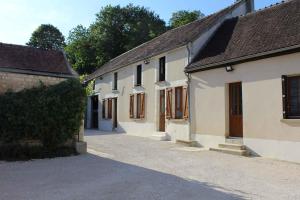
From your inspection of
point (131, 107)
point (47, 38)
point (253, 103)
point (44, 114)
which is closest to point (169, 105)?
point (131, 107)

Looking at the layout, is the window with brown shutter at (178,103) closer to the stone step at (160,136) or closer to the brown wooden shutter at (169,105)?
the brown wooden shutter at (169,105)

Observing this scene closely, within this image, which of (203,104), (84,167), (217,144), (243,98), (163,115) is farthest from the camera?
(163,115)

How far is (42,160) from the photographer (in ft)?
34.5

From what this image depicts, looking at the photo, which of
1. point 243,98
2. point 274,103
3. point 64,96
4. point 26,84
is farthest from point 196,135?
point 26,84

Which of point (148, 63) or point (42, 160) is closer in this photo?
point (42, 160)

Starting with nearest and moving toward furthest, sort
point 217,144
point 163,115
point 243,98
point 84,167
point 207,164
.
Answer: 1. point 84,167
2. point 207,164
3. point 243,98
4. point 217,144
5. point 163,115

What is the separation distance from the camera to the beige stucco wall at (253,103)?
10984 millimetres

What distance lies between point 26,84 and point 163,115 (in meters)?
8.46

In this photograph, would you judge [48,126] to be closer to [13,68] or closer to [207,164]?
[13,68]

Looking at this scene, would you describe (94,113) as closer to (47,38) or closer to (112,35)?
(112,35)

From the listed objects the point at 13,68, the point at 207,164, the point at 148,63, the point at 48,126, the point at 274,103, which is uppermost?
the point at 148,63

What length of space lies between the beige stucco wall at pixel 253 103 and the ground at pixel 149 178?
3.23 feet

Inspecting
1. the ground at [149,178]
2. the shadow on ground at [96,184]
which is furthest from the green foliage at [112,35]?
the shadow on ground at [96,184]

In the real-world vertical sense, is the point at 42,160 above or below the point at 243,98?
below
